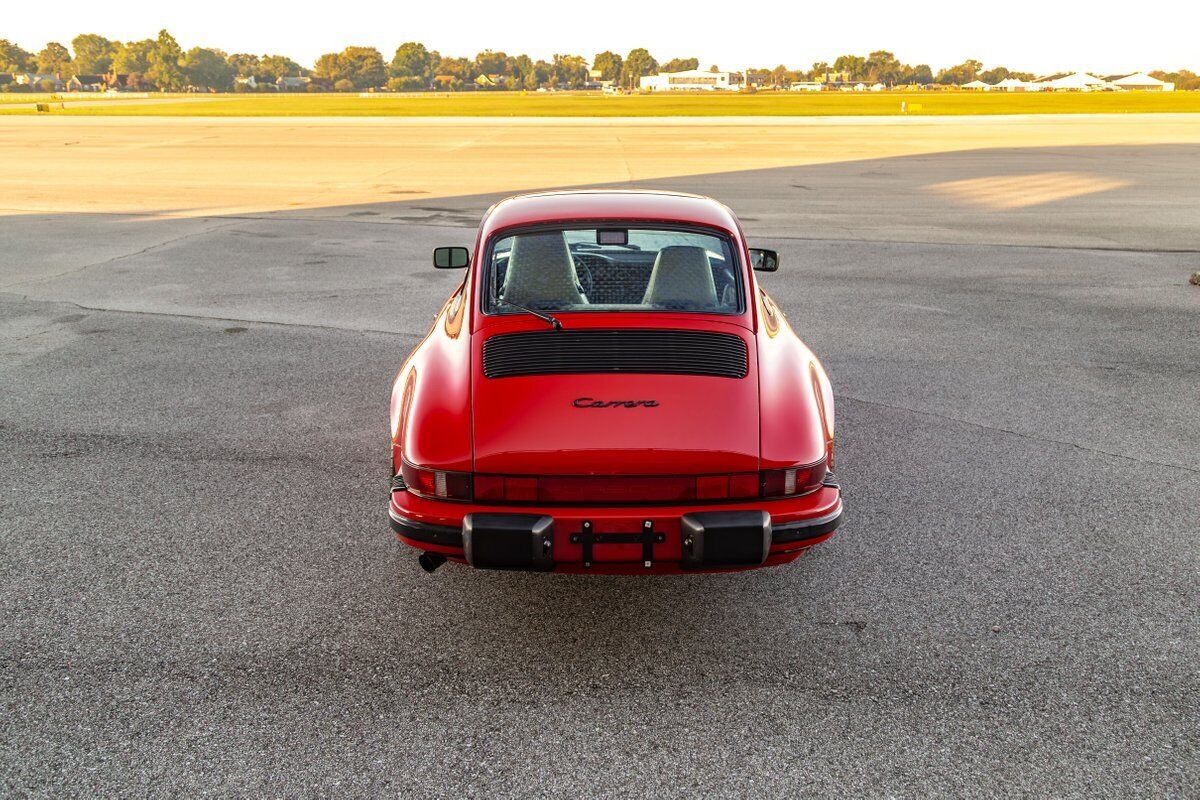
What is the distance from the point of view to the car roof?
15.0 feet

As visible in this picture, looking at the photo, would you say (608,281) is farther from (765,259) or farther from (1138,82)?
(1138,82)

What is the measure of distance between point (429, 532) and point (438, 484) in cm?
18

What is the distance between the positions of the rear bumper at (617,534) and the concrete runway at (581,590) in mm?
458

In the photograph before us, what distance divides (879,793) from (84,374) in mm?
6722

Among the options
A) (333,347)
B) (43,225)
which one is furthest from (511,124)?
(333,347)

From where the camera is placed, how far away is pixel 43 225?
15.0m

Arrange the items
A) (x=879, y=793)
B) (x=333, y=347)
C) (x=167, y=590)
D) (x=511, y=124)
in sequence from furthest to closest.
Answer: (x=511, y=124) < (x=333, y=347) < (x=167, y=590) < (x=879, y=793)

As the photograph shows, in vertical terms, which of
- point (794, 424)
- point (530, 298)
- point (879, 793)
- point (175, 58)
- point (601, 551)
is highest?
point (175, 58)

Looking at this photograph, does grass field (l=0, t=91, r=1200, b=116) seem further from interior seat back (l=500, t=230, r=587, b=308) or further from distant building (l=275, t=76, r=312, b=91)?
distant building (l=275, t=76, r=312, b=91)

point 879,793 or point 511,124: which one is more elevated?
point 511,124

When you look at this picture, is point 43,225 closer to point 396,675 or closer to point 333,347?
point 333,347

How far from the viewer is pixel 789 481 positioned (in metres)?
3.53

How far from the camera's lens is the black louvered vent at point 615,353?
3789 millimetres

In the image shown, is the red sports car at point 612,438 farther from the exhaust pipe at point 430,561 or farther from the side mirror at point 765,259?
the side mirror at point 765,259
